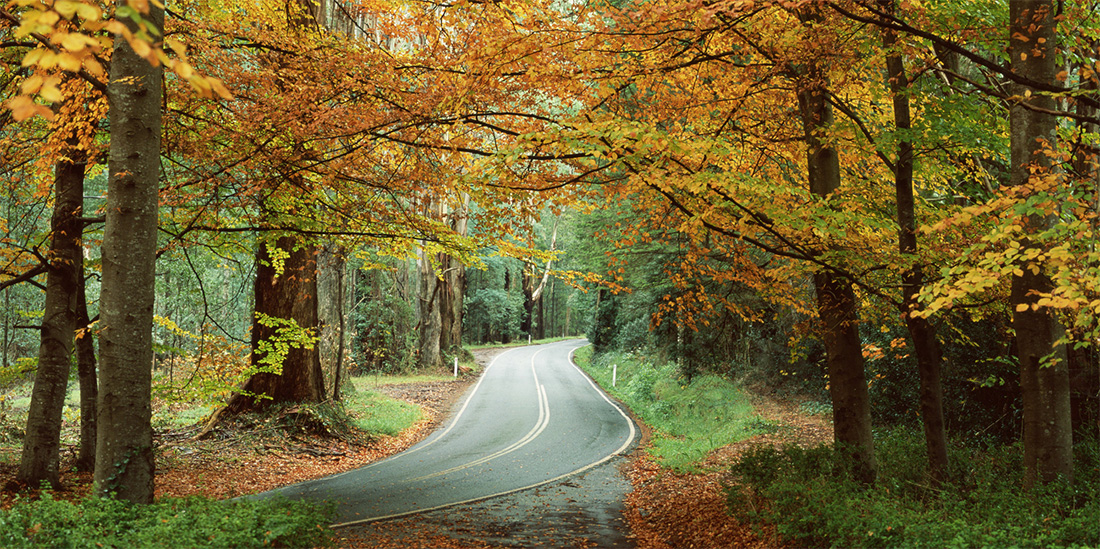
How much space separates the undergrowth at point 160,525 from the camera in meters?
4.44

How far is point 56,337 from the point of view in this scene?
7.70 m

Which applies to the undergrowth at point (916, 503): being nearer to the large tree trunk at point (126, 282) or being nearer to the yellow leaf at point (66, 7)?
the yellow leaf at point (66, 7)

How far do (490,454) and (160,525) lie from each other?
963 cm

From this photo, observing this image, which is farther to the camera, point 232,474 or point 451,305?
point 451,305

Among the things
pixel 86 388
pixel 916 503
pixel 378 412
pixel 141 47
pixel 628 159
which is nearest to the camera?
pixel 141 47

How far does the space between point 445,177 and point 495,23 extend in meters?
2.37

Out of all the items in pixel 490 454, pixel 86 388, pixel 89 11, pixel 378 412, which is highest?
pixel 89 11

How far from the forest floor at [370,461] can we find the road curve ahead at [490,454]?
0.71 metres

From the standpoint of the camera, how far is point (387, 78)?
793 cm

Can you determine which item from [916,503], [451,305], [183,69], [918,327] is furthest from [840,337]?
[451,305]

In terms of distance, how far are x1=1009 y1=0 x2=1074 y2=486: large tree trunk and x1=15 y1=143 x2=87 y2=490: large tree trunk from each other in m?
10.6

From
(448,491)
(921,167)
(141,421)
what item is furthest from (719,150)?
(448,491)

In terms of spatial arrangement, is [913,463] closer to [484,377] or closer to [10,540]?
[10,540]

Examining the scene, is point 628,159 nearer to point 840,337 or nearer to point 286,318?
point 840,337
